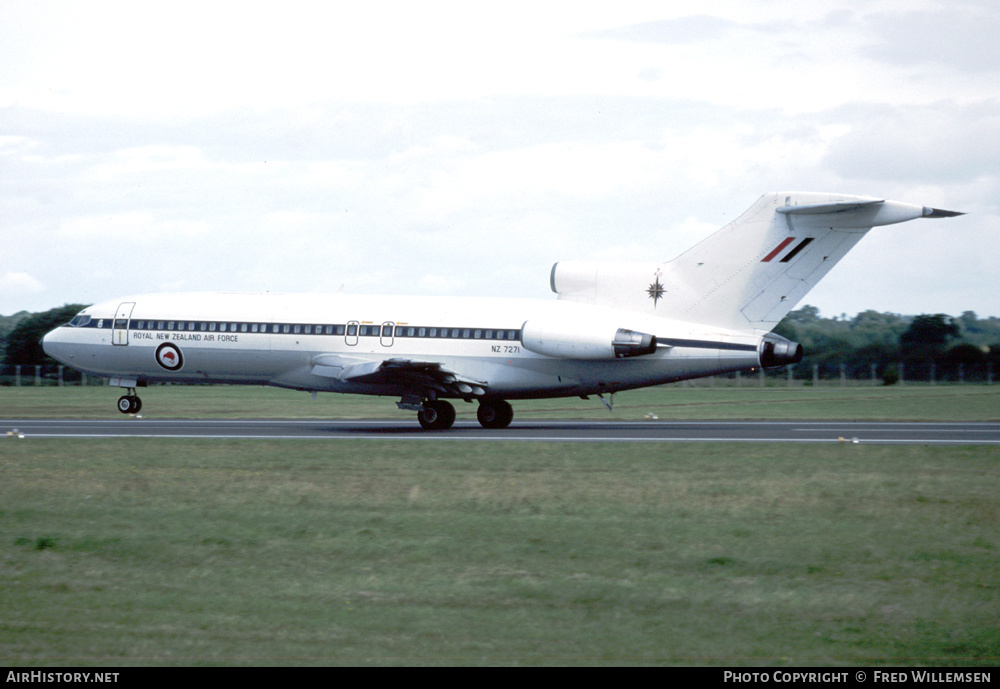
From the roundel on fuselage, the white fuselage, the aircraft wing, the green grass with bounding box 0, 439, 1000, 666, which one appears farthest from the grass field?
the roundel on fuselage

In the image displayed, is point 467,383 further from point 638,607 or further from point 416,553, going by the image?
point 638,607

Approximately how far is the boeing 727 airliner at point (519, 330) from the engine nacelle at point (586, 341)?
40mm

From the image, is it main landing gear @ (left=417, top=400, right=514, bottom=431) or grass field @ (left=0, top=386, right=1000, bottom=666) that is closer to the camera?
grass field @ (left=0, top=386, right=1000, bottom=666)

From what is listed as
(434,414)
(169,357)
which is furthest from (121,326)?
(434,414)

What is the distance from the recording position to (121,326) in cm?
3638

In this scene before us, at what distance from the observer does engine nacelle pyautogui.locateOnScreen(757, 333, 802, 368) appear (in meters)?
30.0

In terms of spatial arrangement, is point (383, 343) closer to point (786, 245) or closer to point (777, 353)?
point (777, 353)

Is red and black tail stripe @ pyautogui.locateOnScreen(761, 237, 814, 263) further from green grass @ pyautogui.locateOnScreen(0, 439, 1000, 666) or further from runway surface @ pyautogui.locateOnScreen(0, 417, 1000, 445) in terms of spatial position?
green grass @ pyautogui.locateOnScreen(0, 439, 1000, 666)

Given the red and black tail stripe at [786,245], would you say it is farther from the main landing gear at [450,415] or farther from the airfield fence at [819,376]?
the airfield fence at [819,376]

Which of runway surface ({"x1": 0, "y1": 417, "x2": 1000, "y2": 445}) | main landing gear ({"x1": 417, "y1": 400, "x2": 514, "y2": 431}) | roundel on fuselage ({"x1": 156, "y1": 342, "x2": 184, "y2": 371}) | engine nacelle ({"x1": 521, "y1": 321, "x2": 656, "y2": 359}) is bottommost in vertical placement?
runway surface ({"x1": 0, "y1": 417, "x2": 1000, "y2": 445})

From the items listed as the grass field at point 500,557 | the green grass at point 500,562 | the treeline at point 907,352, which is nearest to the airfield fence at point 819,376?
the treeline at point 907,352

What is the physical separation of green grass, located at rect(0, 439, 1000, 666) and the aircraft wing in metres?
9.94

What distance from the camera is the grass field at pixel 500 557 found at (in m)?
9.63

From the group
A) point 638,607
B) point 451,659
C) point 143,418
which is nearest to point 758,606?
point 638,607
